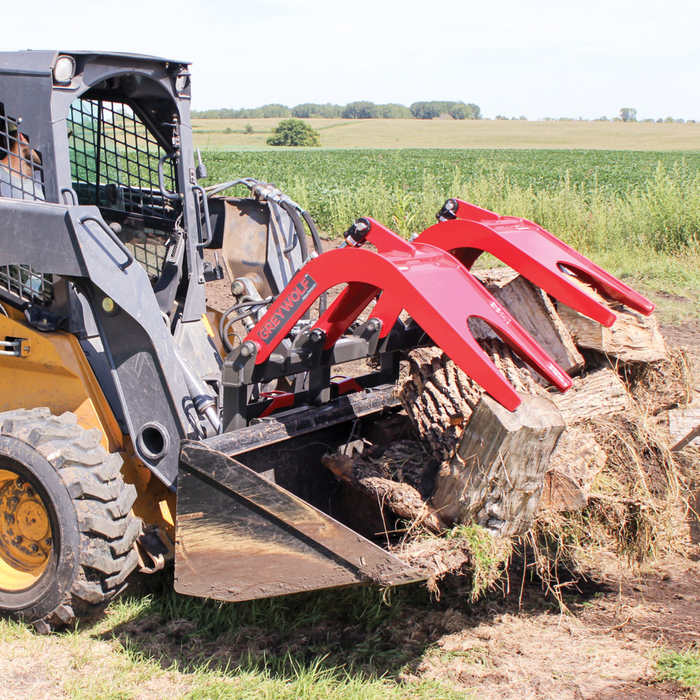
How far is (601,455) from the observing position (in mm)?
2939

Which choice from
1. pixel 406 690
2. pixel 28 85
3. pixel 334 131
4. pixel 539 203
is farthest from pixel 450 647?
pixel 334 131

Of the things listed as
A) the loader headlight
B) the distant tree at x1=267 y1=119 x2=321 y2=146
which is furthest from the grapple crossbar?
the distant tree at x1=267 y1=119 x2=321 y2=146

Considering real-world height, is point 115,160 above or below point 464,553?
above

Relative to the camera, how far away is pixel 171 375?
3.15 m

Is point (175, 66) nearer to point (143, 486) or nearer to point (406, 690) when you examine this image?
point (143, 486)

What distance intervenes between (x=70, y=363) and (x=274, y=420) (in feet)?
3.09

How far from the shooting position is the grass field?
5941 centimetres

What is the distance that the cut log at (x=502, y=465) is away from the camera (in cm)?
248

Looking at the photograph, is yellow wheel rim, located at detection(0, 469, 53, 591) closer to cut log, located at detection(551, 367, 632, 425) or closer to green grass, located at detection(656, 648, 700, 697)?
cut log, located at detection(551, 367, 632, 425)

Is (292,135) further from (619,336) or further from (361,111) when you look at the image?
→ (619,336)

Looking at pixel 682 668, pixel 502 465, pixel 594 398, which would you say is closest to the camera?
pixel 502 465

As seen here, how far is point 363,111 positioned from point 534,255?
117m

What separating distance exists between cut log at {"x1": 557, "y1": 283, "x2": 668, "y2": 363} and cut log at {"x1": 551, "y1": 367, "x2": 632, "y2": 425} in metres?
0.13

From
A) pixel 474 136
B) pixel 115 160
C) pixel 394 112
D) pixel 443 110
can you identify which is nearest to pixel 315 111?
pixel 394 112
